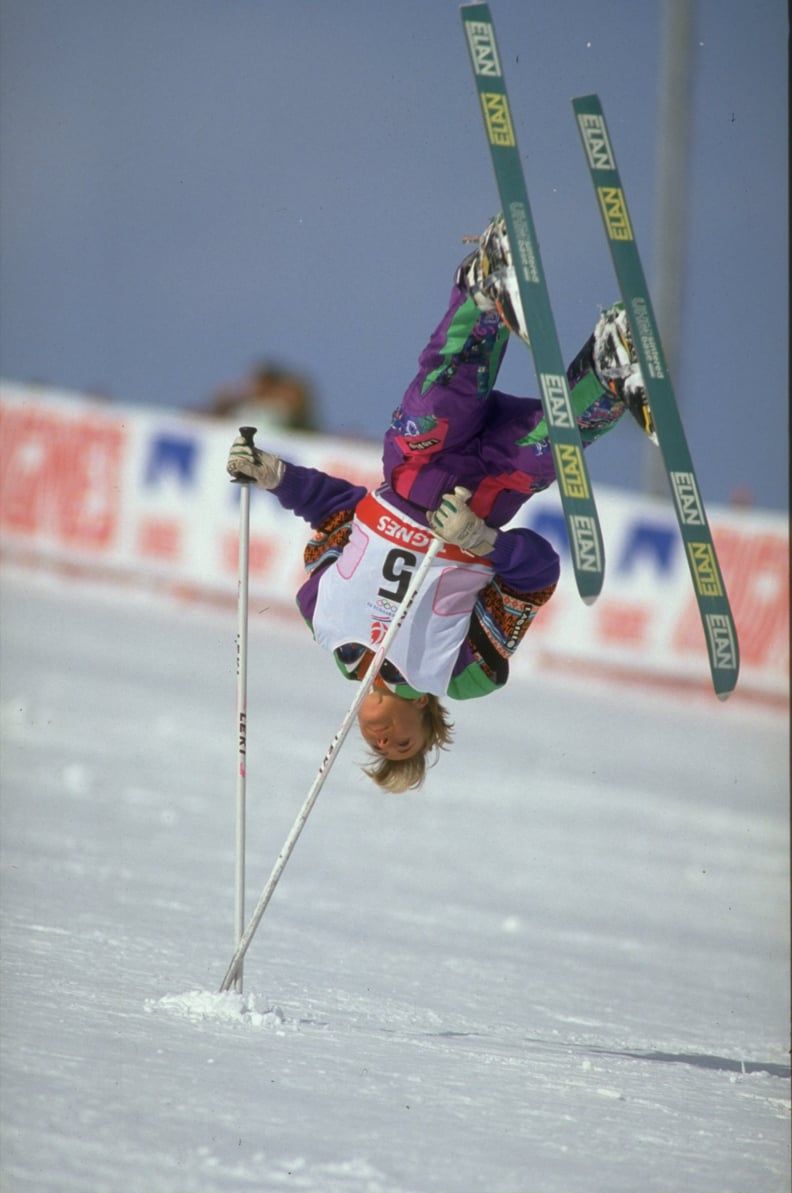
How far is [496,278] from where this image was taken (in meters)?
3.18

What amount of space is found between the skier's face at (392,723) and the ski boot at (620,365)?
84cm

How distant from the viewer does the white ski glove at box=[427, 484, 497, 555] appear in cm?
315

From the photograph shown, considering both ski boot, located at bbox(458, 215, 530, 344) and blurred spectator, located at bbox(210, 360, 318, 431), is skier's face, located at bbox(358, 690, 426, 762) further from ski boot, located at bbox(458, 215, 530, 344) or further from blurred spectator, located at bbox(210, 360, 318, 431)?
blurred spectator, located at bbox(210, 360, 318, 431)

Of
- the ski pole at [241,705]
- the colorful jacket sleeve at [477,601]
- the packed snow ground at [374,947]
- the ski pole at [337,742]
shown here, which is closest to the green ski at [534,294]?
the ski pole at [337,742]

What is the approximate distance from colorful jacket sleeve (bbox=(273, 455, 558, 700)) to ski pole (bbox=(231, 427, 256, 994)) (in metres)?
0.12

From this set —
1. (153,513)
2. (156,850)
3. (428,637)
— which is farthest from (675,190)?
(428,637)

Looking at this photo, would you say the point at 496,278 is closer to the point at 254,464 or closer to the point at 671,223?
the point at 254,464

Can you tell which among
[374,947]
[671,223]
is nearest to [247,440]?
[374,947]

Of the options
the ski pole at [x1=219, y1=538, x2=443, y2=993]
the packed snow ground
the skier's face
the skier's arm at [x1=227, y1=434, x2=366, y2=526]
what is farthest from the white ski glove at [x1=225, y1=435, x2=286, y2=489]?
the packed snow ground

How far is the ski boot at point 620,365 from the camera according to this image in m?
3.31

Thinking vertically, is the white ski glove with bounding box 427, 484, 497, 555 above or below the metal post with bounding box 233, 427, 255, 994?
above

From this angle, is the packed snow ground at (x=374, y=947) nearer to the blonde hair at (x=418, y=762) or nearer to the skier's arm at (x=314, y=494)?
the blonde hair at (x=418, y=762)

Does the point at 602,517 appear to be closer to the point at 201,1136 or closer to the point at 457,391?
the point at 457,391

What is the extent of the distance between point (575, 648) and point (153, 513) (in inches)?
128
